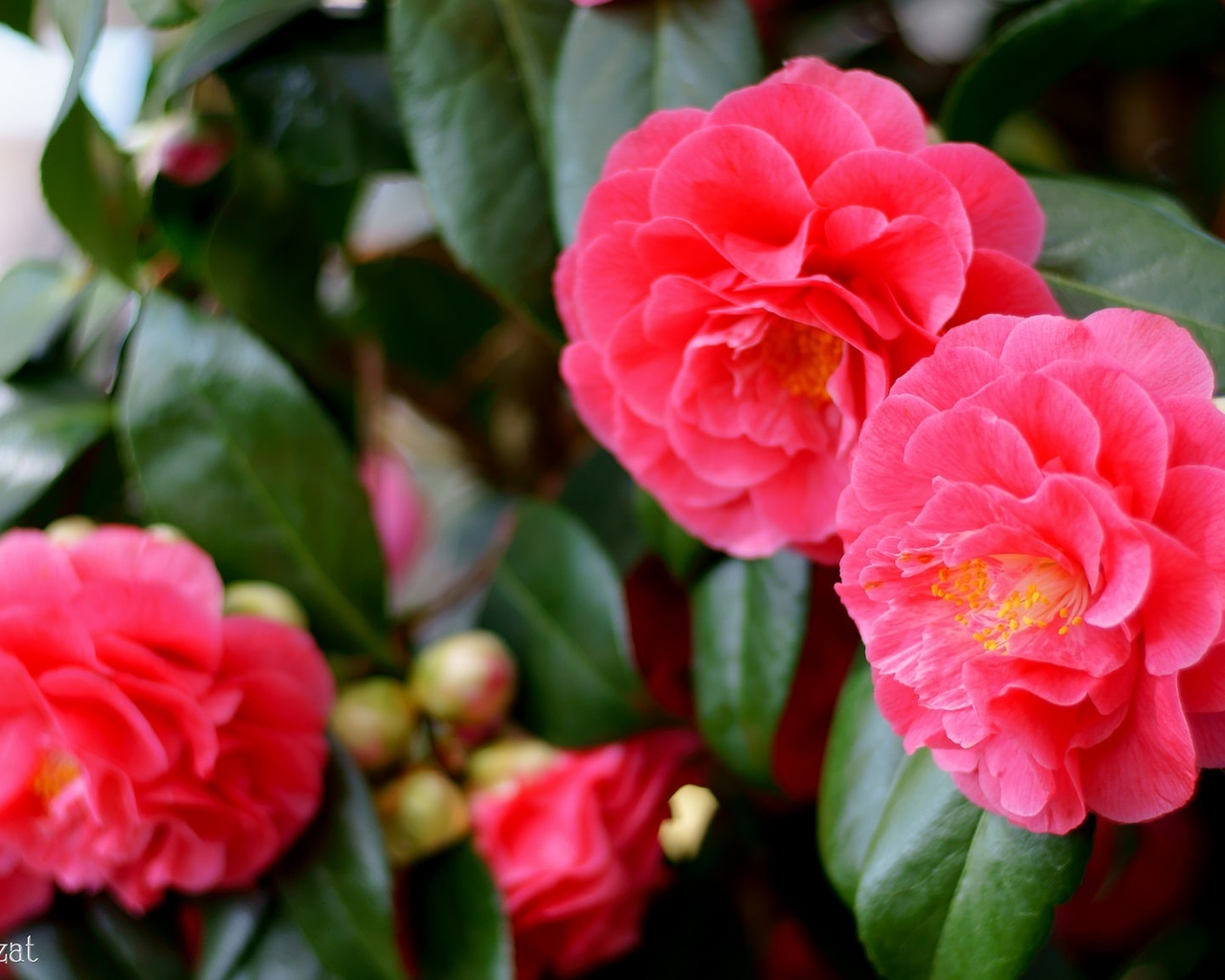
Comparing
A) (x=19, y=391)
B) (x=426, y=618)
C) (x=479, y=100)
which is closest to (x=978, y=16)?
(x=479, y=100)

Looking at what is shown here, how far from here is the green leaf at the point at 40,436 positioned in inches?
24.2

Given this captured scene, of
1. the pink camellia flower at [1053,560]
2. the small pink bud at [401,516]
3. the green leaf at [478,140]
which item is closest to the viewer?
the pink camellia flower at [1053,560]

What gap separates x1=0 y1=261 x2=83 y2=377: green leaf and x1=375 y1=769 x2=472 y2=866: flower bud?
15.3 inches

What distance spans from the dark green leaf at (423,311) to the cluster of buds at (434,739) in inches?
14.8

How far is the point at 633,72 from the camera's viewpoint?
0.50 meters

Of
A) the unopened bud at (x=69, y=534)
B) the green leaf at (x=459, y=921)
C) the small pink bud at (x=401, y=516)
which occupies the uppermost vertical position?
the unopened bud at (x=69, y=534)

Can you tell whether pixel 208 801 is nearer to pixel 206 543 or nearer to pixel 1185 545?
pixel 206 543

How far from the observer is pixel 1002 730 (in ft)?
1.11

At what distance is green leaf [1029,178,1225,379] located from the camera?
1.27 feet

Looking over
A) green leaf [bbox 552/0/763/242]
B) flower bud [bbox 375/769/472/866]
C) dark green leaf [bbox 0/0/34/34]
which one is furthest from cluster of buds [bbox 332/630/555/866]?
dark green leaf [bbox 0/0/34/34]

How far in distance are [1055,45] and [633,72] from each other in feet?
0.70

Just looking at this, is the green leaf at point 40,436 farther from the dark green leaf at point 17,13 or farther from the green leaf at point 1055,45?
the green leaf at point 1055,45

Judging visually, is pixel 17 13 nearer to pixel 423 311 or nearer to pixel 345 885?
pixel 423 311

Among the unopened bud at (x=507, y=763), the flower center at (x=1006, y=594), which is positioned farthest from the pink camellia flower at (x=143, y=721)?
the flower center at (x=1006, y=594)
